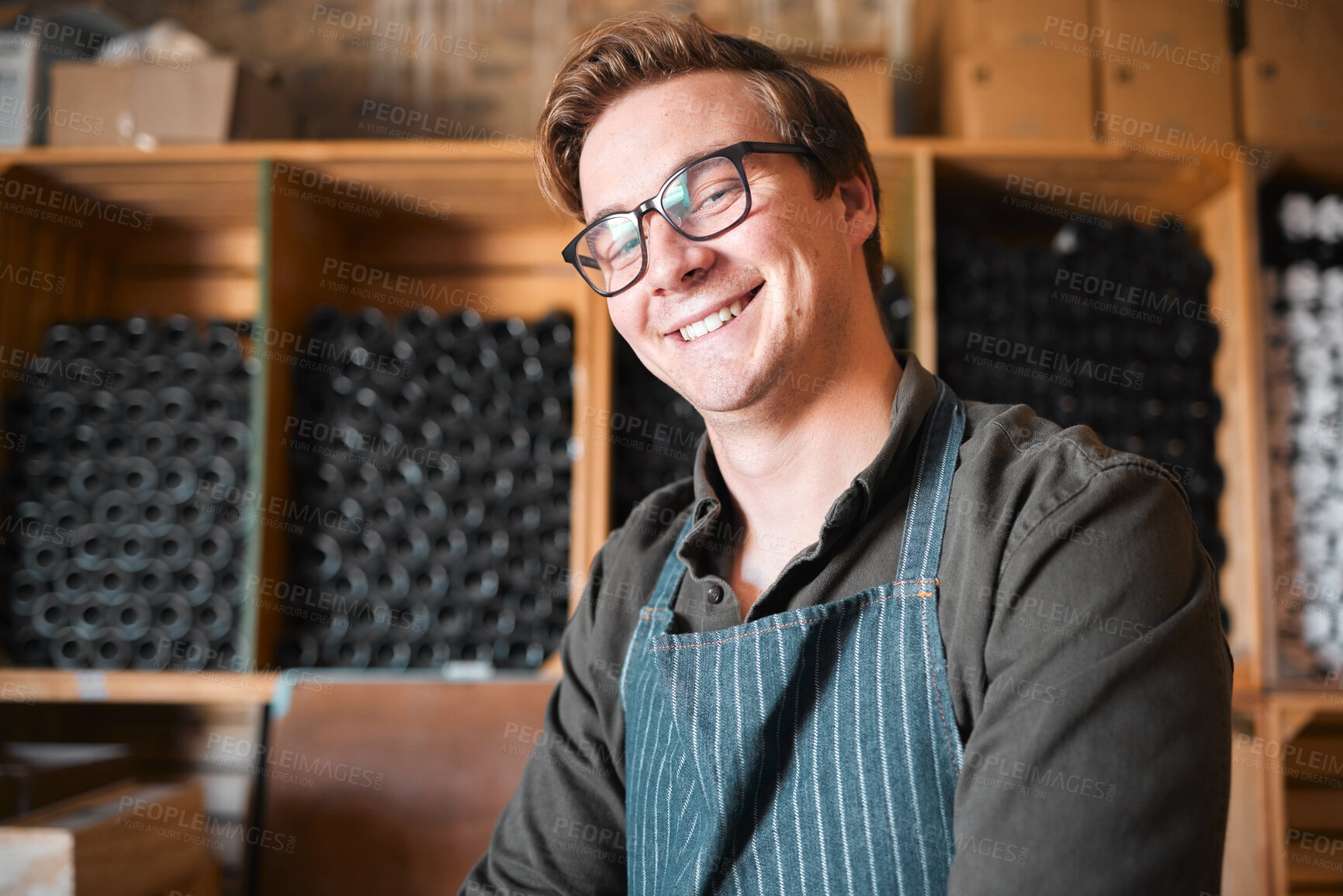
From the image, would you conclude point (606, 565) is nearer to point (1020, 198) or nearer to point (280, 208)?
point (280, 208)

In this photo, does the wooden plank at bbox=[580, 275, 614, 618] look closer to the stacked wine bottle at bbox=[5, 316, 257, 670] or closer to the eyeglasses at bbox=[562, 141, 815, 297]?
the stacked wine bottle at bbox=[5, 316, 257, 670]

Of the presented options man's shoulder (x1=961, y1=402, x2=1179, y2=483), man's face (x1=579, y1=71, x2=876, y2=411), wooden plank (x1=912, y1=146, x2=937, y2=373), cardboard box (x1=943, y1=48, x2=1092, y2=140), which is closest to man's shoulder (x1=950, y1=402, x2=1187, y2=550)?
man's shoulder (x1=961, y1=402, x2=1179, y2=483)

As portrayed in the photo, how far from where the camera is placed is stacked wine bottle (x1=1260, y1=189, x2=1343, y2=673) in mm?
2283

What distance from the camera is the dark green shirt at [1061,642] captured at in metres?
0.68

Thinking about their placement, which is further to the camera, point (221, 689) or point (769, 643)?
point (221, 689)

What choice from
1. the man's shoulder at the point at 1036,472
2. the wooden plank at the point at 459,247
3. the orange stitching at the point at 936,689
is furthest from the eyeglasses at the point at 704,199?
A: the wooden plank at the point at 459,247

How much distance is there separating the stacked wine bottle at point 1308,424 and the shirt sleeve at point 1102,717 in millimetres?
1891

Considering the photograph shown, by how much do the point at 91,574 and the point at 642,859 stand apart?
199 cm

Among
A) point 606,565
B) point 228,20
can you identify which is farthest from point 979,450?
point 228,20

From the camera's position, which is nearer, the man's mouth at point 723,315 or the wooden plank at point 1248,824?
the man's mouth at point 723,315

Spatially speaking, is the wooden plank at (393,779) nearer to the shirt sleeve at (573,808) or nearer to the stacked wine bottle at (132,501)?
the stacked wine bottle at (132,501)

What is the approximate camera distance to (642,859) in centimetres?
109

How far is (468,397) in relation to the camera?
2.38 metres

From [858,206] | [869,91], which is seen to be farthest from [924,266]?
[858,206]
